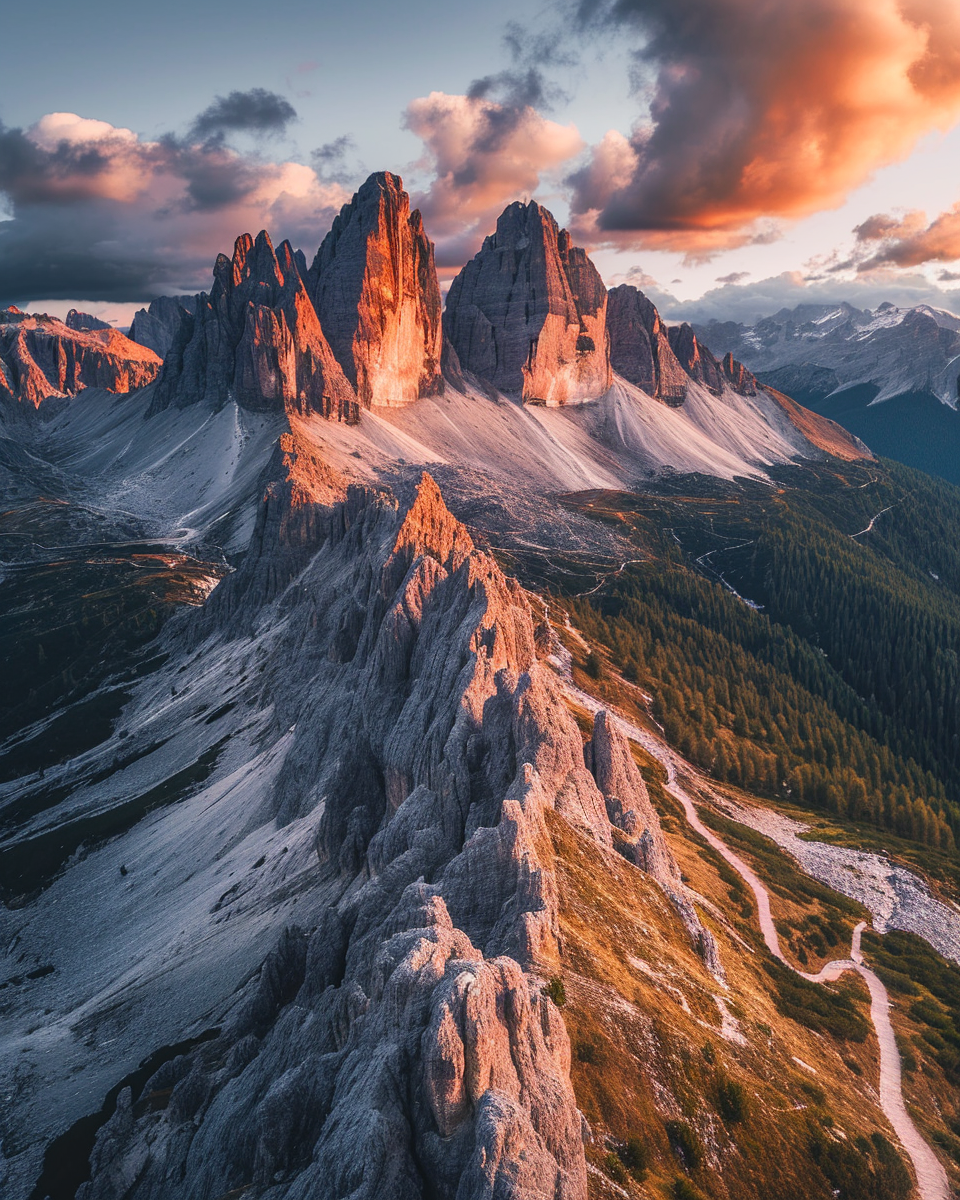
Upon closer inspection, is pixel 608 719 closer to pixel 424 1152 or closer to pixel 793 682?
pixel 424 1152

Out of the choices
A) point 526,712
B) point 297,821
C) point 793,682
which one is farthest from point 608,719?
point 793,682

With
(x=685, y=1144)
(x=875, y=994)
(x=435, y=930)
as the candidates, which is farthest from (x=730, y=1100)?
(x=875, y=994)

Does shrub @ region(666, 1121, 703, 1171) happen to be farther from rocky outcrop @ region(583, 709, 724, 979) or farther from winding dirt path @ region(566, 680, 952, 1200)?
winding dirt path @ region(566, 680, 952, 1200)

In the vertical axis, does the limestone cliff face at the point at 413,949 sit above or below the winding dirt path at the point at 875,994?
above

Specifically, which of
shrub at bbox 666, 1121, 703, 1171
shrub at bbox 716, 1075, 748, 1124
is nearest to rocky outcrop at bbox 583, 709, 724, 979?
shrub at bbox 716, 1075, 748, 1124

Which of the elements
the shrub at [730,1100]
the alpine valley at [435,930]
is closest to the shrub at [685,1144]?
the alpine valley at [435,930]

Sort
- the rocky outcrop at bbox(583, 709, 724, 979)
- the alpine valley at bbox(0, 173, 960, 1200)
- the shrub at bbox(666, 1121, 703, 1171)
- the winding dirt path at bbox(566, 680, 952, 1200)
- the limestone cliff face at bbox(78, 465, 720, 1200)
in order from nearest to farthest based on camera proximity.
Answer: the limestone cliff face at bbox(78, 465, 720, 1200)
the alpine valley at bbox(0, 173, 960, 1200)
the shrub at bbox(666, 1121, 703, 1171)
the winding dirt path at bbox(566, 680, 952, 1200)
the rocky outcrop at bbox(583, 709, 724, 979)

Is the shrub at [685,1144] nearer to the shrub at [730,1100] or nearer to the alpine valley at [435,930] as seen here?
the alpine valley at [435,930]
